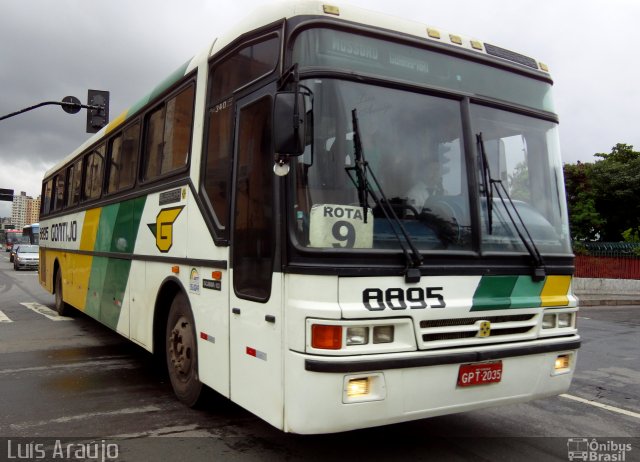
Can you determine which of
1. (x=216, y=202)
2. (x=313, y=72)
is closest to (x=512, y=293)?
(x=313, y=72)

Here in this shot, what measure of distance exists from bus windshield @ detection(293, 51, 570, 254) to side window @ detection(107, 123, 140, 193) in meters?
3.71

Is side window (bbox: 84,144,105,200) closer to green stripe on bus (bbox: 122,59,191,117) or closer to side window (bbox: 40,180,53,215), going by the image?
green stripe on bus (bbox: 122,59,191,117)

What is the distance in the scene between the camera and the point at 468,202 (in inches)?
158

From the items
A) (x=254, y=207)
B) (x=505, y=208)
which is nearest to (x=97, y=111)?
(x=254, y=207)

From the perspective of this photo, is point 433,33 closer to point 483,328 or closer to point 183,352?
point 483,328

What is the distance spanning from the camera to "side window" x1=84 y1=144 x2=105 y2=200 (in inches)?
328

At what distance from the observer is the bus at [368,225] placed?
350 cm

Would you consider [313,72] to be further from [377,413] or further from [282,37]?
[377,413]

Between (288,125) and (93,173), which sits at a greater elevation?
(93,173)

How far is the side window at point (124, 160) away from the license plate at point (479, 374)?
179 inches

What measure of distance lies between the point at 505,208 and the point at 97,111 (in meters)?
14.0

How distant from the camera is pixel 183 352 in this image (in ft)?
17.0

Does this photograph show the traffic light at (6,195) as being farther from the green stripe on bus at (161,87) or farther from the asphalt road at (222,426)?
the green stripe on bus at (161,87)

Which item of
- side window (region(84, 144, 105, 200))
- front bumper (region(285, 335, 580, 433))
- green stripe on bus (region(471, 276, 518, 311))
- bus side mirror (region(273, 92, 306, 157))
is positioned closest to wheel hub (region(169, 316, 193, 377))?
front bumper (region(285, 335, 580, 433))
